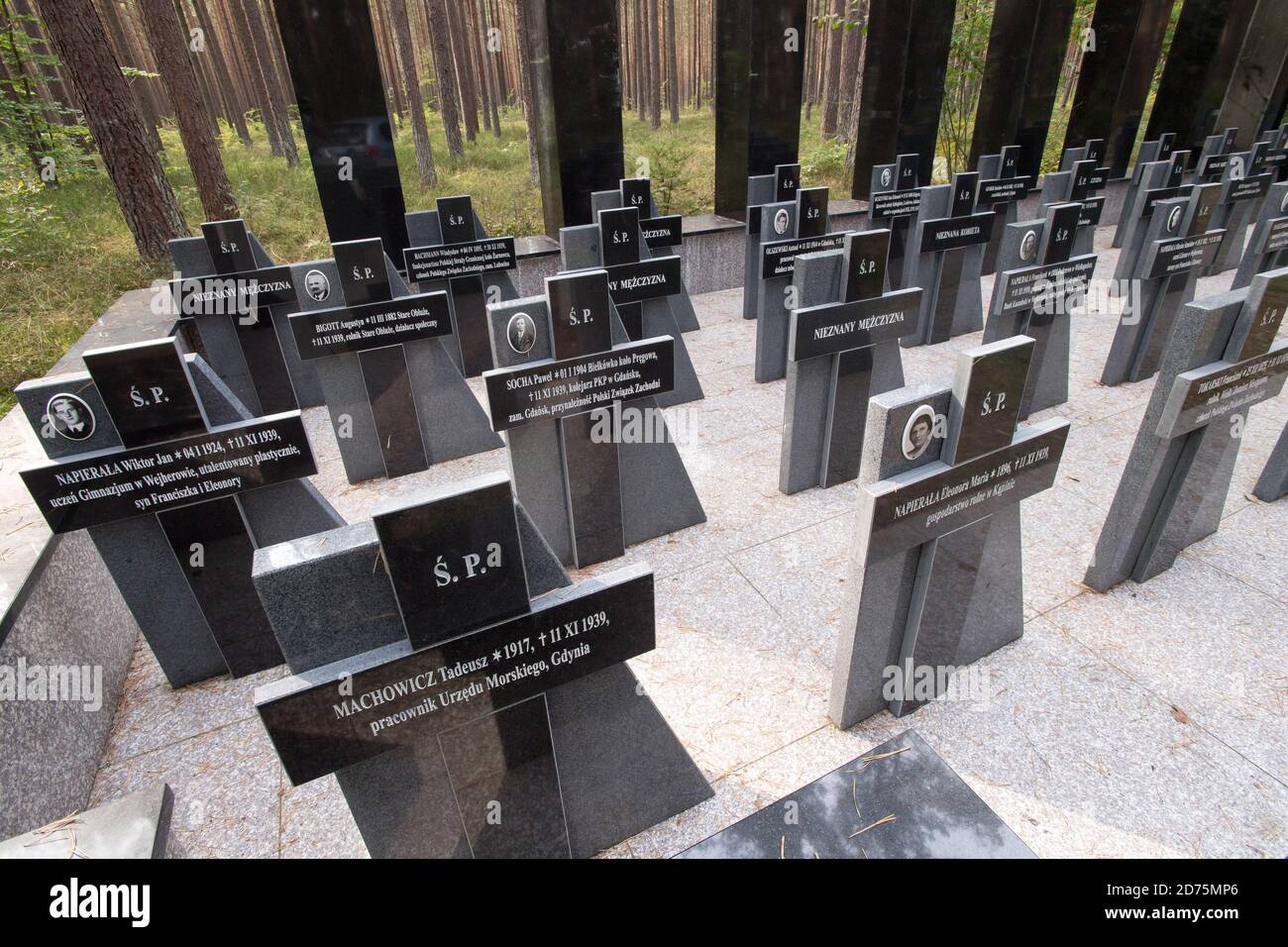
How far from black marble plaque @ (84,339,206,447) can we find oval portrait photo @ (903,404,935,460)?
3.15m

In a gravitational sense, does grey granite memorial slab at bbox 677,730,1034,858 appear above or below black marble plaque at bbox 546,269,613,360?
below

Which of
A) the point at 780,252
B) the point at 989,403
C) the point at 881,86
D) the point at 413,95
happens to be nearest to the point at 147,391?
the point at 989,403

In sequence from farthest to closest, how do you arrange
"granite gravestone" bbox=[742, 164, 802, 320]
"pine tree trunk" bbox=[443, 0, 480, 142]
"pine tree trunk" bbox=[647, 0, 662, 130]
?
"pine tree trunk" bbox=[647, 0, 662, 130], "pine tree trunk" bbox=[443, 0, 480, 142], "granite gravestone" bbox=[742, 164, 802, 320]

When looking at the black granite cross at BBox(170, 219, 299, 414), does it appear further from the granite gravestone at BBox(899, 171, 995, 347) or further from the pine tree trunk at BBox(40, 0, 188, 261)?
the granite gravestone at BBox(899, 171, 995, 347)

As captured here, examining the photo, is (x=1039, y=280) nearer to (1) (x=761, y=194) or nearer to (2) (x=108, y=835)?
(1) (x=761, y=194)

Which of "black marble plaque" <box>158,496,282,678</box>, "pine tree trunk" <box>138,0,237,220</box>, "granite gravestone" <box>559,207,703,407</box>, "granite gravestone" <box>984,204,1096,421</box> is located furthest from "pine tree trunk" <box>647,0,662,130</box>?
"black marble plaque" <box>158,496,282,678</box>

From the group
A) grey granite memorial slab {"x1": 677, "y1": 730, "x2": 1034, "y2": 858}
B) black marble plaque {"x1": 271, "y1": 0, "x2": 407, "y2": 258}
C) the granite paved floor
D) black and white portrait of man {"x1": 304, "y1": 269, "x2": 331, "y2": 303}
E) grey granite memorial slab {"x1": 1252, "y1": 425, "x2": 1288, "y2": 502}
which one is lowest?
the granite paved floor

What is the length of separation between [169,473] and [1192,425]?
5115 millimetres

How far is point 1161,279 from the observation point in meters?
6.03

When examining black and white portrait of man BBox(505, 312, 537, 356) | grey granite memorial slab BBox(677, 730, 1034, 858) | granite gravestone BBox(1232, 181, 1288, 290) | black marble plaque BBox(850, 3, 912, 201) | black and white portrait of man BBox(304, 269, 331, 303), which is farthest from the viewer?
black marble plaque BBox(850, 3, 912, 201)

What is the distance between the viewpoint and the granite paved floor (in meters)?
2.68
